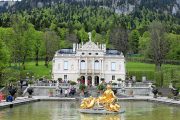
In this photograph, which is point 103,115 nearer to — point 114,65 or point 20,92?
point 20,92

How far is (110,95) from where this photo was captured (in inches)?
1357

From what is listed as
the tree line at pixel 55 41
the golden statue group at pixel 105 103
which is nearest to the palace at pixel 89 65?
the tree line at pixel 55 41

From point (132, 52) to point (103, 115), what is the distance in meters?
108

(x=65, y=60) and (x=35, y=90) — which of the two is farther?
(x=65, y=60)

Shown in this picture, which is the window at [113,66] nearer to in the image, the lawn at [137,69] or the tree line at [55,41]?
the lawn at [137,69]

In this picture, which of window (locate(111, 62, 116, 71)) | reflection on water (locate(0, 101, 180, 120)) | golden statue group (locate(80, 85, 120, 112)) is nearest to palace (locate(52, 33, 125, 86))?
window (locate(111, 62, 116, 71))

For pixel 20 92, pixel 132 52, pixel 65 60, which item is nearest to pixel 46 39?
pixel 65 60

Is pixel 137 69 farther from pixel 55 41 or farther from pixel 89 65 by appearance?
pixel 55 41

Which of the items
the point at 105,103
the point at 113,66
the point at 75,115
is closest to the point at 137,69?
the point at 113,66

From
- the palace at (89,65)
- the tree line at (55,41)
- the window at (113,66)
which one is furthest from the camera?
the tree line at (55,41)

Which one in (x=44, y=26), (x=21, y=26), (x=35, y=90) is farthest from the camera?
(x=44, y=26)

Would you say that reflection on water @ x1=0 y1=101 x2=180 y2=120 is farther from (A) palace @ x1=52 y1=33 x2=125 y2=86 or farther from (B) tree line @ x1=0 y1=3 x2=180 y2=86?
(A) palace @ x1=52 y1=33 x2=125 y2=86

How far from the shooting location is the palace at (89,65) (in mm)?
87125

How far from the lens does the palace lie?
87125mm
